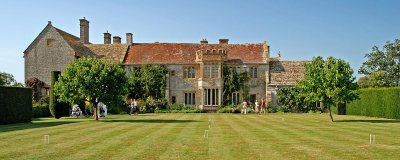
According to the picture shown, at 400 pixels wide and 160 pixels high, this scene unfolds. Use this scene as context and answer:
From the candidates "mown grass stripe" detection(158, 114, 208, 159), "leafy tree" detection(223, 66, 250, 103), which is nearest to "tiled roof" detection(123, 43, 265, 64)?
"leafy tree" detection(223, 66, 250, 103)

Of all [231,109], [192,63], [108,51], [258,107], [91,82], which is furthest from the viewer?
[108,51]

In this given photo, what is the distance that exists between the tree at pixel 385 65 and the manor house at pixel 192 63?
19.1 metres

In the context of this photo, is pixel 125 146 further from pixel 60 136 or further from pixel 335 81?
pixel 335 81

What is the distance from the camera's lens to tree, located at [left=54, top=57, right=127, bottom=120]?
102 ft

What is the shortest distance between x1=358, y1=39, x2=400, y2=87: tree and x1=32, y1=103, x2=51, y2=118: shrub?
4339 centimetres

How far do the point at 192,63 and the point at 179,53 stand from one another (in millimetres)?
2700

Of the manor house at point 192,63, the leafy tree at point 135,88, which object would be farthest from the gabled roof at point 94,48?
the leafy tree at point 135,88

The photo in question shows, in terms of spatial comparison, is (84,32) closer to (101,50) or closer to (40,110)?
(101,50)

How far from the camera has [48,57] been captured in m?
51.8

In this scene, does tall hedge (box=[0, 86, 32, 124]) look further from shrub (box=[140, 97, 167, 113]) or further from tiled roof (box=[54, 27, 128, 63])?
tiled roof (box=[54, 27, 128, 63])

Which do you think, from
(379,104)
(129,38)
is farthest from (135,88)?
(379,104)

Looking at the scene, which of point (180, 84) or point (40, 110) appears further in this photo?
point (180, 84)

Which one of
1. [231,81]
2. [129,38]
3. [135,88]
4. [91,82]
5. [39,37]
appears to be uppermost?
[129,38]

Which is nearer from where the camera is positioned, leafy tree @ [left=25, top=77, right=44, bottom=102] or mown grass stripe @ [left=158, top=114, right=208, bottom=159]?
mown grass stripe @ [left=158, top=114, right=208, bottom=159]
